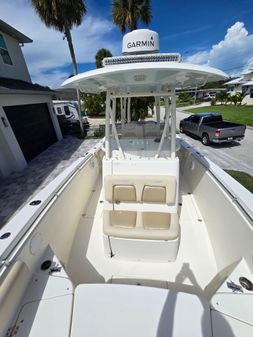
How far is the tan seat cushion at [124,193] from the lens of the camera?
2.62 m

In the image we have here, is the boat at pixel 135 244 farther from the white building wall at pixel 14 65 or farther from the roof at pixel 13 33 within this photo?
the roof at pixel 13 33

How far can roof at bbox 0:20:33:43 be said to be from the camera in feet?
24.5

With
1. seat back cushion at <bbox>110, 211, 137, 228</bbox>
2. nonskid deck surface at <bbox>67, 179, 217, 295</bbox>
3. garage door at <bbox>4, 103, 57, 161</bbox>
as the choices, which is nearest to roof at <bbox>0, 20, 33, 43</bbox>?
garage door at <bbox>4, 103, 57, 161</bbox>

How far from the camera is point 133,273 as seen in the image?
2219 millimetres

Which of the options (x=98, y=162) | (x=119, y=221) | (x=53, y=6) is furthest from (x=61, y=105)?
(x=119, y=221)

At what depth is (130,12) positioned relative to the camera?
1084 centimetres

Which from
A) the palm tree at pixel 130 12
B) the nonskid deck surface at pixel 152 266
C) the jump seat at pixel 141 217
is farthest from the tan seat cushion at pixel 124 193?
the palm tree at pixel 130 12

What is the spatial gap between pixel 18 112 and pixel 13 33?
13.1 ft

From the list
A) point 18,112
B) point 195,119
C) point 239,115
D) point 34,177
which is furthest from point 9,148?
point 239,115

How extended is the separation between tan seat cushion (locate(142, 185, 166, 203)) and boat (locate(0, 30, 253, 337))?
14 millimetres

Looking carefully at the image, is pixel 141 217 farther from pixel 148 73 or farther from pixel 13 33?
pixel 13 33

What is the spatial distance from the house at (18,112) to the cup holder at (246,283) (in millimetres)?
7344

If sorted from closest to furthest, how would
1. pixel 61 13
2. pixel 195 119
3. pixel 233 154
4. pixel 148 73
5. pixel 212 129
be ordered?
1. pixel 148 73
2. pixel 233 154
3. pixel 212 129
4. pixel 61 13
5. pixel 195 119

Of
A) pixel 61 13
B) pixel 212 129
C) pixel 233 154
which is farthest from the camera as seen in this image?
pixel 61 13
